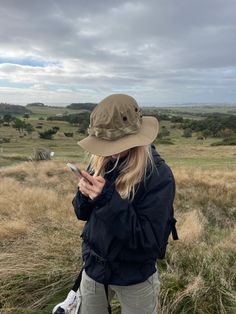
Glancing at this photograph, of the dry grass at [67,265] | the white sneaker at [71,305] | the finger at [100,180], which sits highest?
the finger at [100,180]

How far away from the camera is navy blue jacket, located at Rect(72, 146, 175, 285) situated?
2166 millimetres

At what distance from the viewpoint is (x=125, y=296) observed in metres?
2.48

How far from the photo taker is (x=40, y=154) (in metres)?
22.0

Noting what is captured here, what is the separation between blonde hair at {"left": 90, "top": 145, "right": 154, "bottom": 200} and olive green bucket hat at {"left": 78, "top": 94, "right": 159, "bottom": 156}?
9 cm

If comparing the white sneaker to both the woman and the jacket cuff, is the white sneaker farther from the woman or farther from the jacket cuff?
the jacket cuff

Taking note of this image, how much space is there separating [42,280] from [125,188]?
204 centimetres

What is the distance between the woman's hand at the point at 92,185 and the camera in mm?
2193

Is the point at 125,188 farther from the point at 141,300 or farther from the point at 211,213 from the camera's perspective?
the point at 211,213

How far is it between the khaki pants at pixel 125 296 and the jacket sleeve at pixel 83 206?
368 millimetres

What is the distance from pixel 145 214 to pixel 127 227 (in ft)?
0.44

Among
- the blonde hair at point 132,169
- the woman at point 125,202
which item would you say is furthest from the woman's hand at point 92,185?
the blonde hair at point 132,169

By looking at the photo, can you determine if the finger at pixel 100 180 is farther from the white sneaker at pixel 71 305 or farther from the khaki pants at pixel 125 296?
the white sneaker at pixel 71 305

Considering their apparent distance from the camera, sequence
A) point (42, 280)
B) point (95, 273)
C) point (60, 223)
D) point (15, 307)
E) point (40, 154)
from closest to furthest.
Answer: point (95, 273)
point (15, 307)
point (42, 280)
point (60, 223)
point (40, 154)

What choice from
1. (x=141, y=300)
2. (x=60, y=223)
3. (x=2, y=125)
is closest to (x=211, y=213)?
(x=60, y=223)
